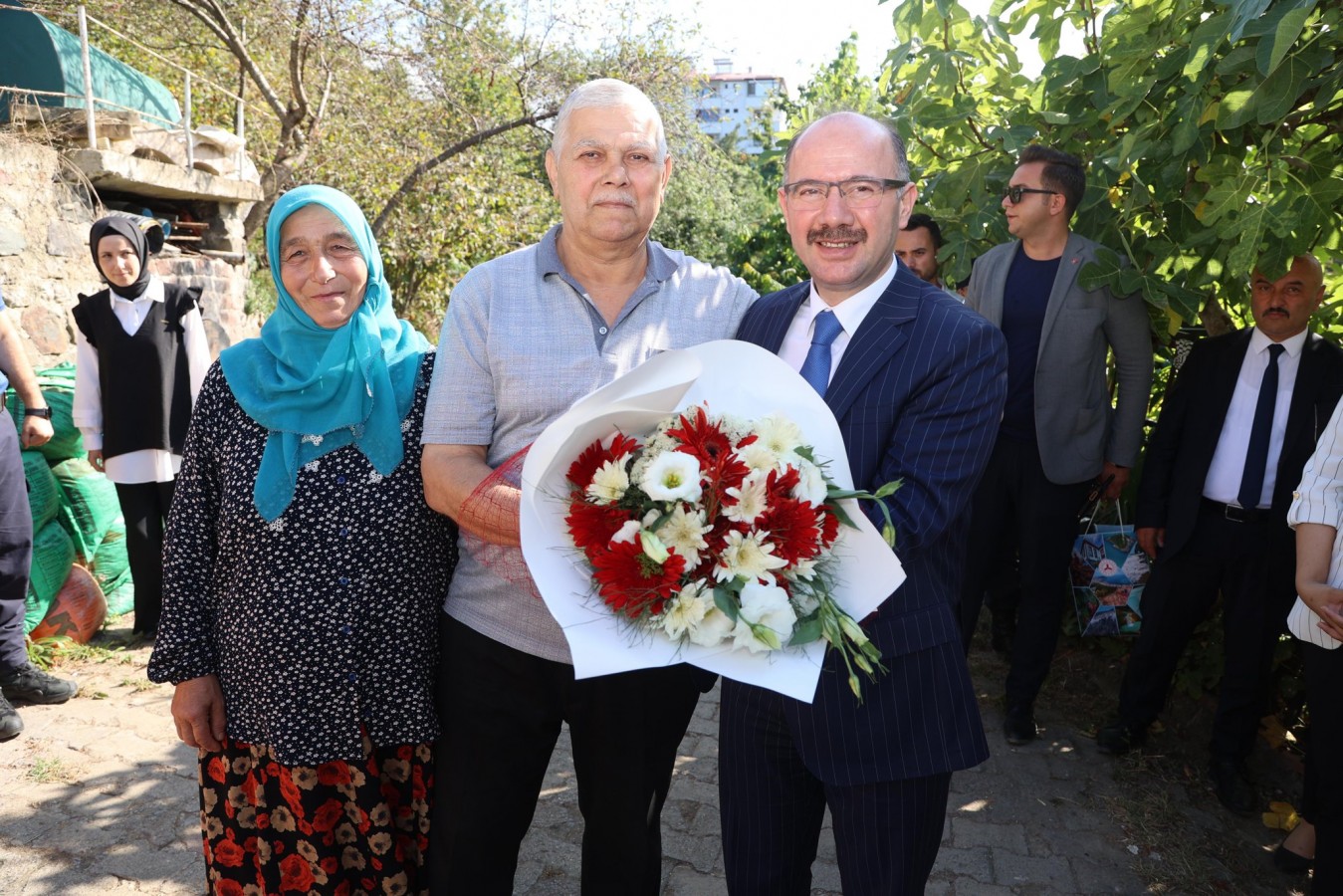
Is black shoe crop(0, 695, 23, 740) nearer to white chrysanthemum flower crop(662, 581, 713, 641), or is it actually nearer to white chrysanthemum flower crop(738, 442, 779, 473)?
white chrysanthemum flower crop(662, 581, 713, 641)

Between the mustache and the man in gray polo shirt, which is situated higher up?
the mustache

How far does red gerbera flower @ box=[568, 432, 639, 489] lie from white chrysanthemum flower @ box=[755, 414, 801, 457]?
0.24 m

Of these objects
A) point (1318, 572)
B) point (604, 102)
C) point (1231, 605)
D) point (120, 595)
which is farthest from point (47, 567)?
point (1231, 605)

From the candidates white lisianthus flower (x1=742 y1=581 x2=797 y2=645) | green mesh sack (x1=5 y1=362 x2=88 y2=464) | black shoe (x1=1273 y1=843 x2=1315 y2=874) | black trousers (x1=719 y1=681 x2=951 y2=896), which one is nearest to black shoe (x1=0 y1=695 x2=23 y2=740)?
green mesh sack (x1=5 y1=362 x2=88 y2=464)

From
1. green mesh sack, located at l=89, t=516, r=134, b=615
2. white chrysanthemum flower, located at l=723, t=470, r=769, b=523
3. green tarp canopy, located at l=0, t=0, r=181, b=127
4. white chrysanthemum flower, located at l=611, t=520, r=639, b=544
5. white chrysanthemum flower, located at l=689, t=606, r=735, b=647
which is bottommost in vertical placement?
green mesh sack, located at l=89, t=516, r=134, b=615

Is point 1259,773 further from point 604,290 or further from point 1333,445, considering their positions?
point 604,290

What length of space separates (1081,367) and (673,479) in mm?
3310

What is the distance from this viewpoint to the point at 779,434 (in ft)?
5.58

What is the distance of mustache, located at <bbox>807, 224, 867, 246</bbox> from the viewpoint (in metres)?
2.08

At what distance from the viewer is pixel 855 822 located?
207 cm

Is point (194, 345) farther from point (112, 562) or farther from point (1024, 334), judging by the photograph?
point (1024, 334)

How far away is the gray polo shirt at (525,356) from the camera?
2229mm

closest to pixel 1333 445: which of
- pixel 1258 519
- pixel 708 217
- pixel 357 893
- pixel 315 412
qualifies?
pixel 1258 519

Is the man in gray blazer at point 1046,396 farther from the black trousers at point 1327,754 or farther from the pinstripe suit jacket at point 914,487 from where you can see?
the pinstripe suit jacket at point 914,487
